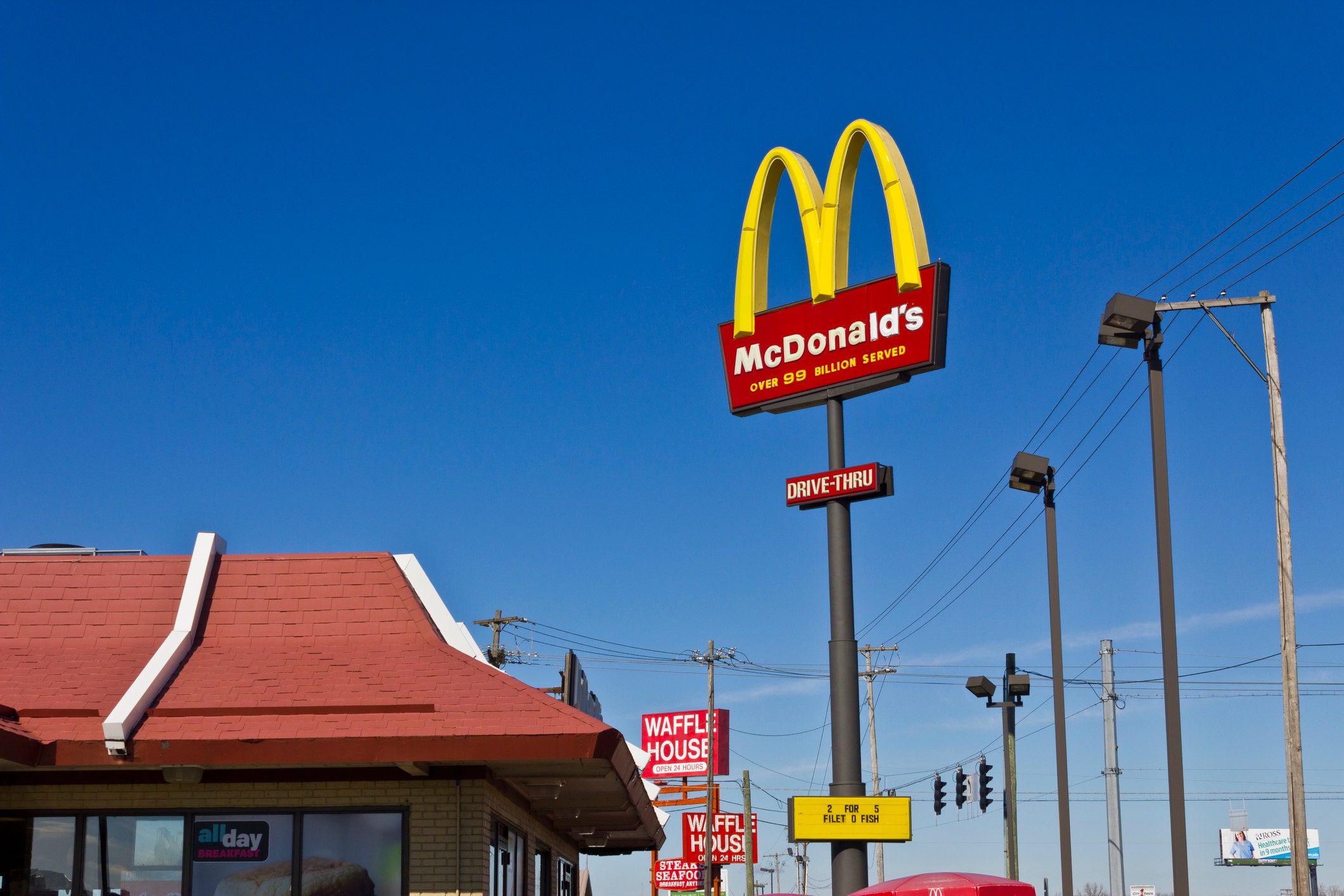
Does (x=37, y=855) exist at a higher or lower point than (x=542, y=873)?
higher

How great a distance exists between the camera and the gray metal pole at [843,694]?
17.2 metres

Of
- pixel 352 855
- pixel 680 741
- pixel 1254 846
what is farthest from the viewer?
pixel 1254 846

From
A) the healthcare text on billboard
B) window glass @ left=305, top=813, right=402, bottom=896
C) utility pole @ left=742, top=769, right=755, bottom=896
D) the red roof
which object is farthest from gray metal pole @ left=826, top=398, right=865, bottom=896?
the healthcare text on billboard

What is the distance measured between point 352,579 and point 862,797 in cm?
698

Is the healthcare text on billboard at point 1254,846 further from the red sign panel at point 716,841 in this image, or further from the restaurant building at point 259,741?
the restaurant building at point 259,741

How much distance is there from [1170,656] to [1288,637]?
416 centimetres

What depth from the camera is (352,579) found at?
17.6 m

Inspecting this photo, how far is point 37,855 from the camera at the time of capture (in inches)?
599

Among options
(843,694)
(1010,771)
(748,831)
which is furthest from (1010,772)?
(748,831)

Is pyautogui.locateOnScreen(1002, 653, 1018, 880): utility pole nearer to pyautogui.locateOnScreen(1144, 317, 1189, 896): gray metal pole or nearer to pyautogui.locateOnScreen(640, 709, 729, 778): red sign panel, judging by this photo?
pyautogui.locateOnScreen(1144, 317, 1189, 896): gray metal pole

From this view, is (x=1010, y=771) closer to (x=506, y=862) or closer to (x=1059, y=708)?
(x=1059, y=708)

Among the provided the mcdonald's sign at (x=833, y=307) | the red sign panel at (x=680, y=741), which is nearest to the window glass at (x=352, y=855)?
the mcdonald's sign at (x=833, y=307)

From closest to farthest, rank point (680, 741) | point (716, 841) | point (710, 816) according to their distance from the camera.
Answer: point (710, 816) < point (716, 841) < point (680, 741)

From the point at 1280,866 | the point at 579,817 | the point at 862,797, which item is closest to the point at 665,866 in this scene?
the point at 579,817
